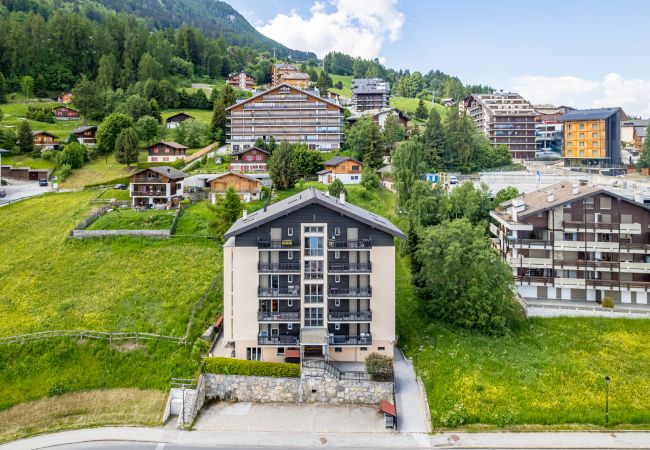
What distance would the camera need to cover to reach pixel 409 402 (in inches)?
1144

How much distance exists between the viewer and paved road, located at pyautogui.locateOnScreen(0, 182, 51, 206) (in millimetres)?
63656

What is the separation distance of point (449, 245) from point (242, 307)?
16.8 m

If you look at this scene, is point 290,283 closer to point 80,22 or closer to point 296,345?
point 296,345

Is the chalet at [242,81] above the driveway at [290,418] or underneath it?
above

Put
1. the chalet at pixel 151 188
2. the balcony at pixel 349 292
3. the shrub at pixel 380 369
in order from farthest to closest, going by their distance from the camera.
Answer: the chalet at pixel 151 188 → the balcony at pixel 349 292 → the shrub at pixel 380 369

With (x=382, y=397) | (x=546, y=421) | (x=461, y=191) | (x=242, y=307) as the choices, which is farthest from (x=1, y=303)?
(x=461, y=191)

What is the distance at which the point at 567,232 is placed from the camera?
41812mm

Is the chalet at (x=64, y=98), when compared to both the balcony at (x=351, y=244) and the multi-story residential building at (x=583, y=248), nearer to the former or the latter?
the balcony at (x=351, y=244)

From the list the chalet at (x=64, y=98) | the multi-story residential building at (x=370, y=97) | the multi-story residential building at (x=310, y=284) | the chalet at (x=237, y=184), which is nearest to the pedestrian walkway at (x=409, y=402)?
the multi-story residential building at (x=310, y=284)

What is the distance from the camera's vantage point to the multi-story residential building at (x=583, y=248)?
134ft

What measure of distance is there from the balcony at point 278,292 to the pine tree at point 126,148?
1960 inches

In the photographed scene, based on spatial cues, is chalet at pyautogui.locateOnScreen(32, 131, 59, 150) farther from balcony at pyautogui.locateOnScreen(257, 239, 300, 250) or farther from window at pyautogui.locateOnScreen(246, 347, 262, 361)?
window at pyautogui.locateOnScreen(246, 347, 262, 361)

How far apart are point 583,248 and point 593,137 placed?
2653 inches

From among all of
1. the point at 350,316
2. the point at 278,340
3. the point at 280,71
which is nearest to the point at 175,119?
the point at 280,71
